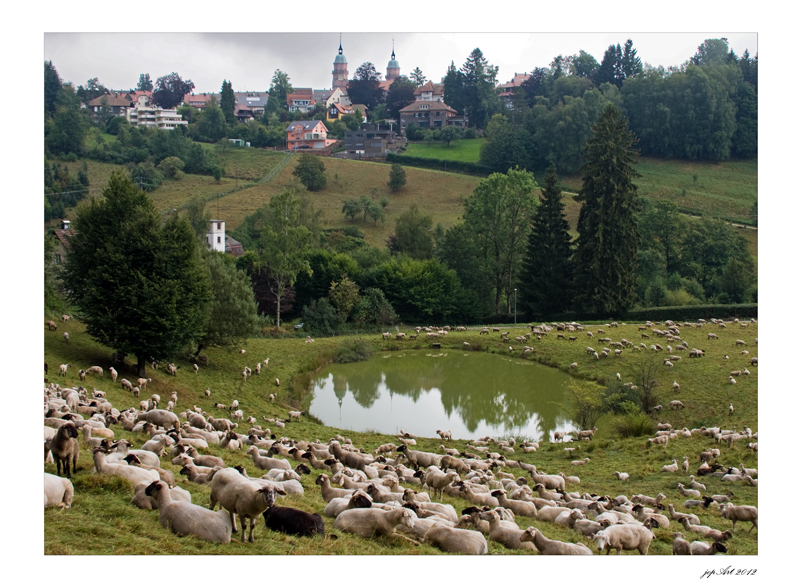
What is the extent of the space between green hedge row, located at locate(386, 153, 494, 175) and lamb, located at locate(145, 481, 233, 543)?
8519 centimetres

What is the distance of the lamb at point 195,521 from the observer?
923cm

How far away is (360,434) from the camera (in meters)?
22.8

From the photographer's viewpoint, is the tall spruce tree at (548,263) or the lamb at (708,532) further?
the tall spruce tree at (548,263)

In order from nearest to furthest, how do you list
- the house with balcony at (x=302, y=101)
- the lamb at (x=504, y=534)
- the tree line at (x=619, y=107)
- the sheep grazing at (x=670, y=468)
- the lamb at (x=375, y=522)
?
the lamb at (x=375, y=522) → the lamb at (x=504, y=534) → the sheep grazing at (x=670, y=468) → the tree line at (x=619, y=107) → the house with balcony at (x=302, y=101)

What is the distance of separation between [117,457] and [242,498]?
13.9 feet

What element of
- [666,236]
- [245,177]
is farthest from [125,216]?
[245,177]

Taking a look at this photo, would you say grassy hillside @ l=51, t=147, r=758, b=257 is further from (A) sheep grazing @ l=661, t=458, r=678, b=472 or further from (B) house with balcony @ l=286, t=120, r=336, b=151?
(A) sheep grazing @ l=661, t=458, r=678, b=472

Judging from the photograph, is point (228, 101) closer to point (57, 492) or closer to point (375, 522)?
point (57, 492)

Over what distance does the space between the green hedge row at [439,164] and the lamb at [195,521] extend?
279 ft

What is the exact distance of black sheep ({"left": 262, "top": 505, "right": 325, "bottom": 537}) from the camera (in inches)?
378

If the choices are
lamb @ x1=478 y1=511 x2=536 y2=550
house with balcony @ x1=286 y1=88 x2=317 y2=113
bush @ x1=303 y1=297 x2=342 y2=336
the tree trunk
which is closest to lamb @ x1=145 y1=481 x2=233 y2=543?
lamb @ x1=478 y1=511 x2=536 y2=550

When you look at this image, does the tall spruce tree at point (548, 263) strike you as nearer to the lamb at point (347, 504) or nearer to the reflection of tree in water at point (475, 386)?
the reflection of tree in water at point (475, 386)
